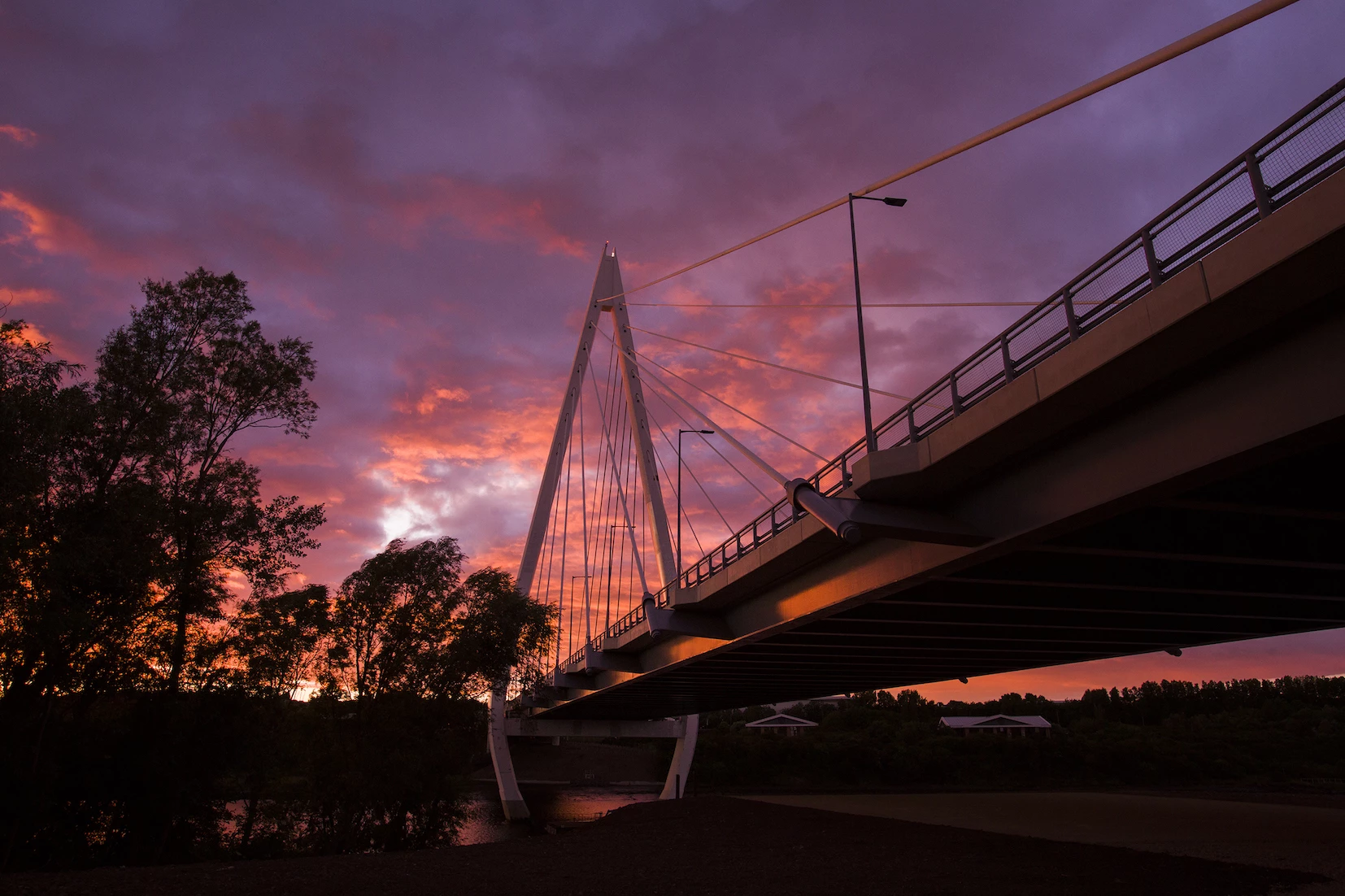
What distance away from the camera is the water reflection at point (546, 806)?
144 feet

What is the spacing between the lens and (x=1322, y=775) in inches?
2452

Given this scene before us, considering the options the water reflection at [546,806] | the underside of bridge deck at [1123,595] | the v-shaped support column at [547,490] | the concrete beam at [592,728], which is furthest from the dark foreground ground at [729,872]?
the concrete beam at [592,728]

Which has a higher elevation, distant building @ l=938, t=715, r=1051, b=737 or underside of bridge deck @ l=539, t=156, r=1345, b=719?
underside of bridge deck @ l=539, t=156, r=1345, b=719

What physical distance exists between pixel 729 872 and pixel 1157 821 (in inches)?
739

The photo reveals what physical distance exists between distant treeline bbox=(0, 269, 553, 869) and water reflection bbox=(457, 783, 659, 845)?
8.95m

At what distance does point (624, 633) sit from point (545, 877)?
52.0 ft

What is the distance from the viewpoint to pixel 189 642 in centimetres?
A: 2181

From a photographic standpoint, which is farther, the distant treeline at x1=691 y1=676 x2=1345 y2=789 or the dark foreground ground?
the distant treeline at x1=691 y1=676 x2=1345 y2=789

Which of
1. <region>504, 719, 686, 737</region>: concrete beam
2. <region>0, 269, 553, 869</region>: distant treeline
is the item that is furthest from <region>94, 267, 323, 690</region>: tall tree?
<region>504, 719, 686, 737</region>: concrete beam

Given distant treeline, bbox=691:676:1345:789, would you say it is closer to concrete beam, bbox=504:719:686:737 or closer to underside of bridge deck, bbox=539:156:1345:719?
concrete beam, bbox=504:719:686:737

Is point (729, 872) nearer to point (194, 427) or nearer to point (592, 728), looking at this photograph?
point (194, 427)

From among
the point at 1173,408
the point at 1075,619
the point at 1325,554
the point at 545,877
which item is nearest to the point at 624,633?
the point at 545,877

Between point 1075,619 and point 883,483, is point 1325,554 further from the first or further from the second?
point 883,483

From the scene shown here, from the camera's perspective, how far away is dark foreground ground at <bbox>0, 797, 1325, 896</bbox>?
16.5 m
